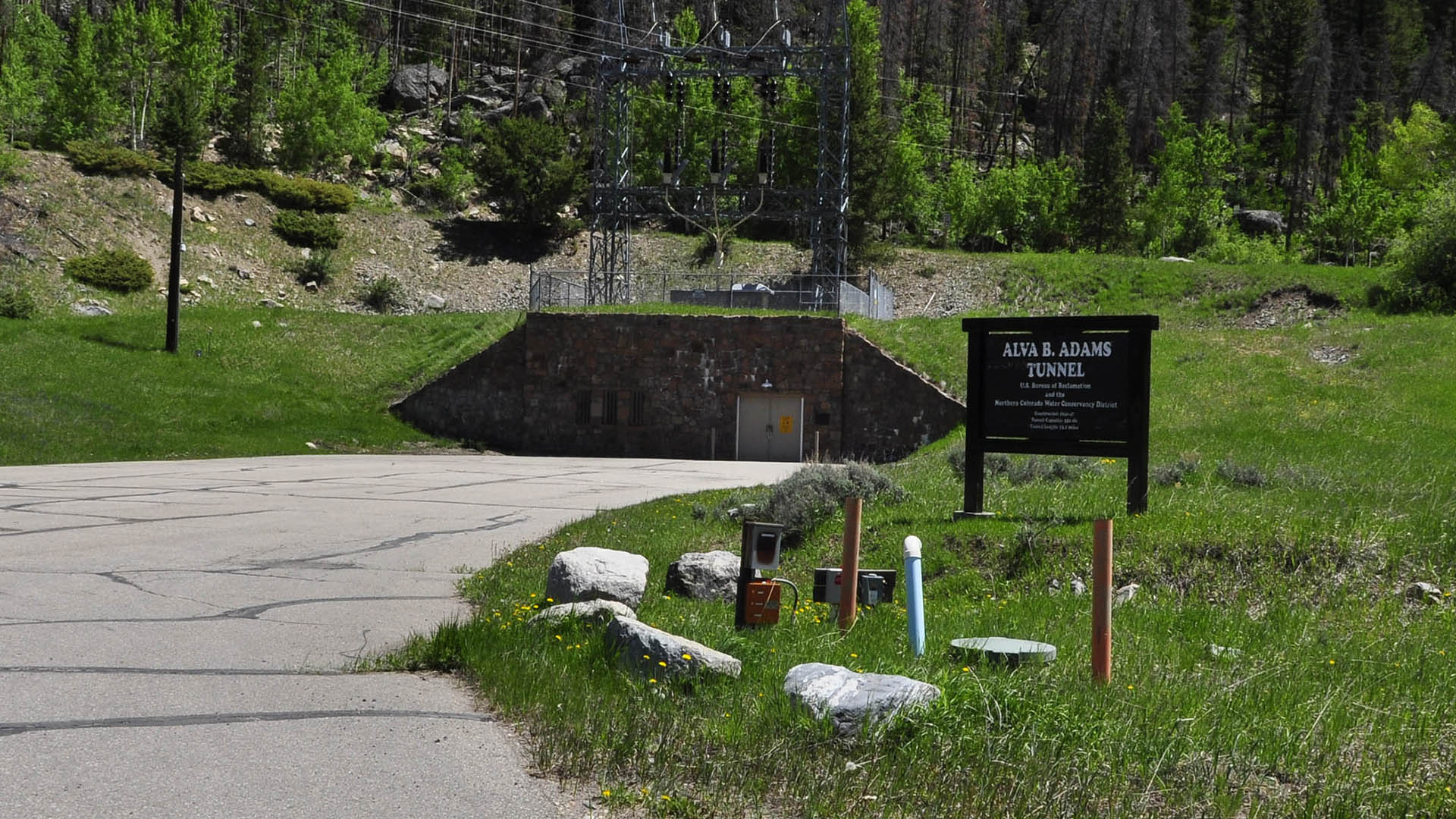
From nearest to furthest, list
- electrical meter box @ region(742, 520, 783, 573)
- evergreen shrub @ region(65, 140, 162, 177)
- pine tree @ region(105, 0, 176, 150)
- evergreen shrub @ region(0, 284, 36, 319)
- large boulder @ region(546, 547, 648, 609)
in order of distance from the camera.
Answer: electrical meter box @ region(742, 520, 783, 573)
large boulder @ region(546, 547, 648, 609)
evergreen shrub @ region(0, 284, 36, 319)
evergreen shrub @ region(65, 140, 162, 177)
pine tree @ region(105, 0, 176, 150)

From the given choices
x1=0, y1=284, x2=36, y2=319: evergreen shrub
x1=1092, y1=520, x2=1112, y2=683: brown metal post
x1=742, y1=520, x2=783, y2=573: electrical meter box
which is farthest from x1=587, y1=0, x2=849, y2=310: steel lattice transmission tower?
x1=1092, y1=520, x2=1112, y2=683: brown metal post

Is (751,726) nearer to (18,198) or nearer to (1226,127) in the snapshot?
(18,198)

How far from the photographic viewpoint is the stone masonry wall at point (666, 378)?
33938 mm

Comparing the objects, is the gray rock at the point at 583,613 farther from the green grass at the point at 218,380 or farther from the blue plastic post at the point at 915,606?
the green grass at the point at 218,380

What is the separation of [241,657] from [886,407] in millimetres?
26902

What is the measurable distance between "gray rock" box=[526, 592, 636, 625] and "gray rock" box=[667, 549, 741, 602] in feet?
6.45

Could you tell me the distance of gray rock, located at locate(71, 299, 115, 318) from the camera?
41.6 metres

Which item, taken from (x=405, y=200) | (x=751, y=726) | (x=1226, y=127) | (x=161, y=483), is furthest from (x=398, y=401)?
(x=1226, y=127)

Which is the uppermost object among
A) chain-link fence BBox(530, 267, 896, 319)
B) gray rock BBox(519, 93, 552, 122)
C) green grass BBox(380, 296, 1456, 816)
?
gray rock BBox(519, 93, 552, 122)

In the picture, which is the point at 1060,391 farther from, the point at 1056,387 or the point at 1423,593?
the point at 1423,593

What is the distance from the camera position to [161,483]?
20.4m

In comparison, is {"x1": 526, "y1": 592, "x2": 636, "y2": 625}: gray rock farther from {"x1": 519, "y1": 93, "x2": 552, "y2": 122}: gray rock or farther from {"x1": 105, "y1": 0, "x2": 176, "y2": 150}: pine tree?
{"x1": 519, "y1": 93, "x2": 552, "y2": 122}: gray rock

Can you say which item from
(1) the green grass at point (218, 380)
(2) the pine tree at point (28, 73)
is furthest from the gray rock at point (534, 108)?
(1) the green grass at point (218, 380)

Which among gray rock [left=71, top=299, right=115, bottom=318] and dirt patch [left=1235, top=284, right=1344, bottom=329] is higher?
Answer: dirt patch [left=1235, top=284, right=1344, bottom=329]
